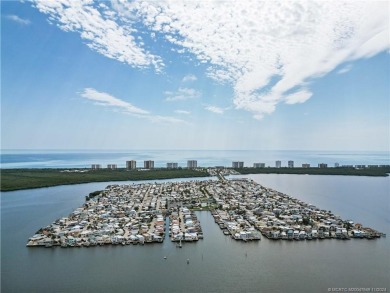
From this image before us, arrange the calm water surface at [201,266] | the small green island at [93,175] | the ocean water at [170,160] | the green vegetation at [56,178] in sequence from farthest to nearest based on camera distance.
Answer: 1. the ocean water at [170,160]
2. the small green island at [93,175]
3. the green vegetation at [56,178]
4. the calm water surface at [201,266]

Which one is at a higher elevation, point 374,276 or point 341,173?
point 341,173

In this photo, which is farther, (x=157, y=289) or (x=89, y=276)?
(x=89, y=276)

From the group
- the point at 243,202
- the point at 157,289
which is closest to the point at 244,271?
the point at 157,289

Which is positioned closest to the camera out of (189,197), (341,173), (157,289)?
(157,289)

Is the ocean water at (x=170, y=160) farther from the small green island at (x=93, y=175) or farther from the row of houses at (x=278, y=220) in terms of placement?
the row of houses at (x=278, y=220)

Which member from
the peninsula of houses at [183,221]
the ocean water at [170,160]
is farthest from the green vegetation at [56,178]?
the ocean water at [170,160]

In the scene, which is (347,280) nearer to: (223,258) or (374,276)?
(374,276)

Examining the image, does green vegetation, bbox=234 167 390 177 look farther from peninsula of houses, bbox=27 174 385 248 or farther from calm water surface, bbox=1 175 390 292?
calm water surface, bbox=1 175 390 292

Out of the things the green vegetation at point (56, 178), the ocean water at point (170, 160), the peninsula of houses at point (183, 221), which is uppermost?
the ocean water at point (170, 160)

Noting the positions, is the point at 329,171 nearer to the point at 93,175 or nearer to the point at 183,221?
the point at 93,175
